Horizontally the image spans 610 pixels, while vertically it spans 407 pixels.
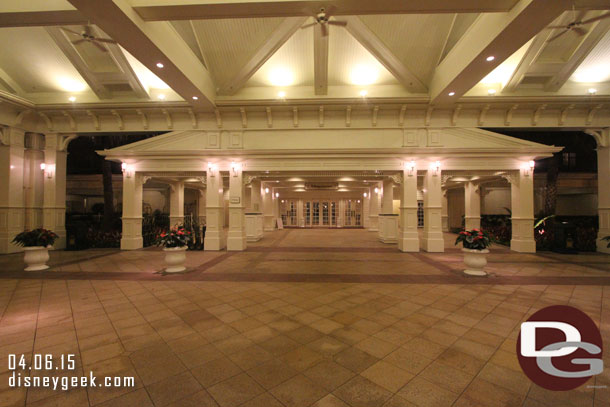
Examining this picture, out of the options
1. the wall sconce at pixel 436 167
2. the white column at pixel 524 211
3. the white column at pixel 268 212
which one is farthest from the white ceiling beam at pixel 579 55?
the white column at pixel 268 212

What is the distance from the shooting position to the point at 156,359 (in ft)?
9.07

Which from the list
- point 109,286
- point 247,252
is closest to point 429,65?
point 247,252

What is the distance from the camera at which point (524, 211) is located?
9.74m

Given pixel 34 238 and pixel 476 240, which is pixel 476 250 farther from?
pixel 34 238

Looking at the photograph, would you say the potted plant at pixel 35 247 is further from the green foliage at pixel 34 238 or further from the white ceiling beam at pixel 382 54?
the white ceiling beam at pixel 382 54

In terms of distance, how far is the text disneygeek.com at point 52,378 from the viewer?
2.38 meters

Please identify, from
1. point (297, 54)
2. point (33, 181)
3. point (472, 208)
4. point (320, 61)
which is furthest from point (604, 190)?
point (33, 181)

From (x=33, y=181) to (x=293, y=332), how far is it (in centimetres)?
→ 1317

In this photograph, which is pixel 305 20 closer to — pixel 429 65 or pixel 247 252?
pixel 429 65

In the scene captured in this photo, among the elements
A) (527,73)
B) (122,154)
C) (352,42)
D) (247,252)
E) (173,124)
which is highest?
(352,42)

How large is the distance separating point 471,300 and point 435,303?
78 cm

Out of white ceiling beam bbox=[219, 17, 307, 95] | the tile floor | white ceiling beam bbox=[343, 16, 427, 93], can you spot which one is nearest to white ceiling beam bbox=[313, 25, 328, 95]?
white ceiling beam bbox=[219, 17, 307, 95]

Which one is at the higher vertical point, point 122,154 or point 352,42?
point 352,42

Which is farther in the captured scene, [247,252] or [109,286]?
[247,252]
